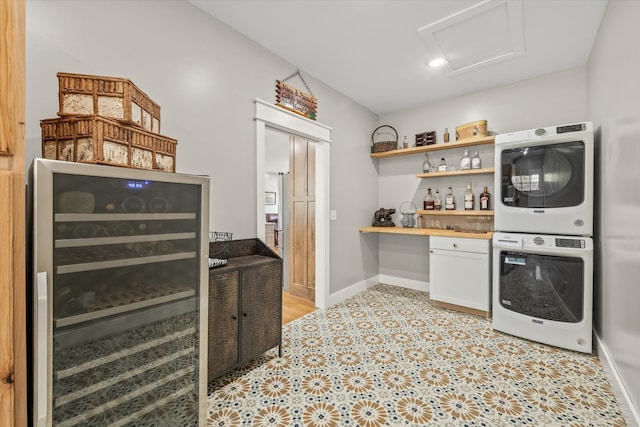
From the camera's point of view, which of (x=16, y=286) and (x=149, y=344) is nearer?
(x=16, y=286)

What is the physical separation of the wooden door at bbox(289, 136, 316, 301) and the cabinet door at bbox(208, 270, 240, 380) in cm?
185

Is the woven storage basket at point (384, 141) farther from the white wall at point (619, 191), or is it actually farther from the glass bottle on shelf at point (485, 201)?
the white wall at point (619, 191)

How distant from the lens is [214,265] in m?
1.77

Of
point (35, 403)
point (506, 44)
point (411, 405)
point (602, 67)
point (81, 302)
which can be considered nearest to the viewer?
point (35, 403)

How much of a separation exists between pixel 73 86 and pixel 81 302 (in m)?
0.91

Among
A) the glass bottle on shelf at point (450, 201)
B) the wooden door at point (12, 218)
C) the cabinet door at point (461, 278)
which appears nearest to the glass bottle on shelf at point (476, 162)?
the glass bottle on shelf at point (450, 201)

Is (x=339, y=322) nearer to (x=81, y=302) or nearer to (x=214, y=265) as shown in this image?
(x=214, y=265)

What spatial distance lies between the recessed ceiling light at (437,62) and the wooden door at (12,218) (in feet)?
9.84

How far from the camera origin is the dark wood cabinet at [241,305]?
1.73m

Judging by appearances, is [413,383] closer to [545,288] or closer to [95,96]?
[545,288]

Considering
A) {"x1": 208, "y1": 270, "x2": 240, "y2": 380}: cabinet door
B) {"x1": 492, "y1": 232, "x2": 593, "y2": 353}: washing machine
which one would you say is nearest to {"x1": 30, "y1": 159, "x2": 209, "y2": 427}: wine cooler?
{"x1": 208, "y1": 270, "x2": 240, "y2": 380}: cabinet door

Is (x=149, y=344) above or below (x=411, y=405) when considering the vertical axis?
above

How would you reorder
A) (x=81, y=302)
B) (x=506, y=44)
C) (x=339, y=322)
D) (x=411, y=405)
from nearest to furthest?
(x=81, y=302), (x=411, y=405), (x=506, y=44), (x=339, y=322)

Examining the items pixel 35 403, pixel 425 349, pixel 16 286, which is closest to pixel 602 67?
pixel 425 349
